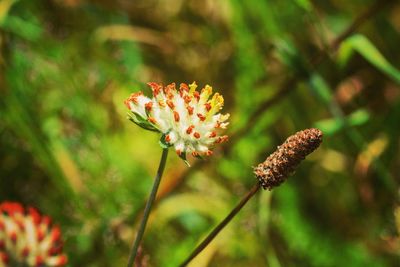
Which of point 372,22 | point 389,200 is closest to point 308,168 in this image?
point 389,200

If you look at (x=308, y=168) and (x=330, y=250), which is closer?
(x=330, y=250)

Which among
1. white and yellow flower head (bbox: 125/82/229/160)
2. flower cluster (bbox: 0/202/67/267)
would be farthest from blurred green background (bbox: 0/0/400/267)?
white and yellow flower head (bbox: 125/82/229/160)

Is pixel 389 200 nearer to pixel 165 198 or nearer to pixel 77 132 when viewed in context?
pixel 165 198

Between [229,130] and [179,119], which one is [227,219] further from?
[229,130]

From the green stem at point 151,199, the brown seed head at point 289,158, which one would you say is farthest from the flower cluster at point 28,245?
the brown seed head at point 289,158

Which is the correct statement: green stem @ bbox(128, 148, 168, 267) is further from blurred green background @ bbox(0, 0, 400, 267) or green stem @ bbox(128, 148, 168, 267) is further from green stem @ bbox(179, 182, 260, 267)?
blurred green background @ bbox(0, 0, 400, 267)

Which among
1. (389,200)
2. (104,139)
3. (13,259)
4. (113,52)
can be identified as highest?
(113,52)

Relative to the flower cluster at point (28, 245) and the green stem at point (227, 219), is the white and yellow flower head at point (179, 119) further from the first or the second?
the flower cluster at point (28, 245)

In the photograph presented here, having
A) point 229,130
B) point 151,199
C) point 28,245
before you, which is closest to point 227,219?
point 151,199
